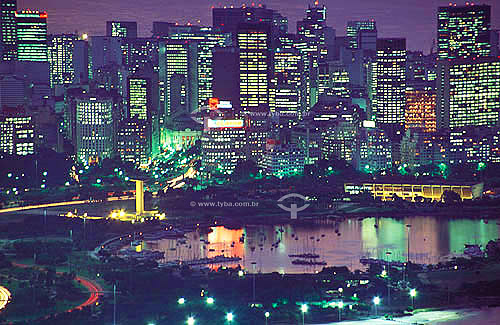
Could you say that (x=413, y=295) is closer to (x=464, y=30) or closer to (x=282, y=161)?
(x=282, y=161)

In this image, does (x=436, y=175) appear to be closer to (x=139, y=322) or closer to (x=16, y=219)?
(x=16, y=219)

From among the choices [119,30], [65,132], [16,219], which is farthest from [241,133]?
[119,30]

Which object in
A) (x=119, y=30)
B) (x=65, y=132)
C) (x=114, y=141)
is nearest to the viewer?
(x=114, y=141)

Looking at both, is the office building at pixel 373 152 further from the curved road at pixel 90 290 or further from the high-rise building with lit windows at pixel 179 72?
the curved road at pixel 90 290

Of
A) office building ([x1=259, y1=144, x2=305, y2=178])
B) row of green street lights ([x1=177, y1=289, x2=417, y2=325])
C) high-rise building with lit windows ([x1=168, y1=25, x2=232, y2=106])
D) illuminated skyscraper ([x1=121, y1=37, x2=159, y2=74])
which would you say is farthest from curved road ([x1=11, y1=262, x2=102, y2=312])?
illuminated skyscraper ([x1=121, y1=37, x2=159, y2=74])

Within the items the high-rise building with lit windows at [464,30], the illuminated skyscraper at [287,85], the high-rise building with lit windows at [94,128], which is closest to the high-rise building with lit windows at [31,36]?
the illuminated skyscraper at [287,85]

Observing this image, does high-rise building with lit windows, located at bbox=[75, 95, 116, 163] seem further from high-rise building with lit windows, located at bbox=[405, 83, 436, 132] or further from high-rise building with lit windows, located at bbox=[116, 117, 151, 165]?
high-rise building with lit windows, located at bbox=[405, 83, 436, 132]

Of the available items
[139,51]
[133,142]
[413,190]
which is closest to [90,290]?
[413,190]
